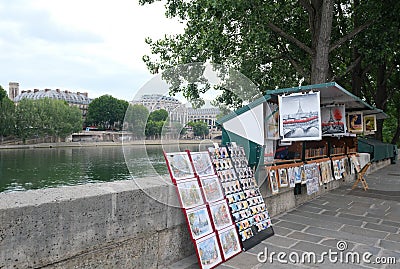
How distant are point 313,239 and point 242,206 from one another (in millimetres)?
1094

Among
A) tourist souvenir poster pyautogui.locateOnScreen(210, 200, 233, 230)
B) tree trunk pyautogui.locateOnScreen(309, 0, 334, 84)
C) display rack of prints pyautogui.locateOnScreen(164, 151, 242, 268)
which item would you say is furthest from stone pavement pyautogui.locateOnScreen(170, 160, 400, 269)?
tree trunk pyautogui.locateOnScreen(309, 0, 334, 84)

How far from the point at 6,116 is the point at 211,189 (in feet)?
197

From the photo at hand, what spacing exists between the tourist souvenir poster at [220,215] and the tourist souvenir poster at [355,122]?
199 inches

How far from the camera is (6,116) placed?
54.2 m

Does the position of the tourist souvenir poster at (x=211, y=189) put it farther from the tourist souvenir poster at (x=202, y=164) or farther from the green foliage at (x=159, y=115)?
the green foliage at (x=159, y=115)

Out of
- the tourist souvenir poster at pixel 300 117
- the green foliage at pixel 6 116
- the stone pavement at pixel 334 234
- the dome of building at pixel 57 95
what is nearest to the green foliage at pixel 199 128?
the stone pavement at pixel 334 234

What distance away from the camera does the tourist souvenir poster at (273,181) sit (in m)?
4.77

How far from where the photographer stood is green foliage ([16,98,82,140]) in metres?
57.6

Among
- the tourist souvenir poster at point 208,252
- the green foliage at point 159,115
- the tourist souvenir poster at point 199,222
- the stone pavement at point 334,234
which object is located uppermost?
the green foliage at point 159,115

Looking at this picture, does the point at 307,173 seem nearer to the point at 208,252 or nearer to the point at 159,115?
the point at 208,252

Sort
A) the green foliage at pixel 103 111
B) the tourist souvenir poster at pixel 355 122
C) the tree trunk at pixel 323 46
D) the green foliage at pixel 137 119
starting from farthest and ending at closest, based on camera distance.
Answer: the green foliage at pixel 103 111 → the tree trunk at pixel 323 46 → the tourist souvenir poster at pixel 355 122 → the green foliage at pixel 137 119

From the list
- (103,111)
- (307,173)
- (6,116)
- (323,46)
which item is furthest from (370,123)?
(103,111)

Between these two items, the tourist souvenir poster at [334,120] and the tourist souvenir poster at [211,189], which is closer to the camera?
the tourist souvenir poster at [211,189]

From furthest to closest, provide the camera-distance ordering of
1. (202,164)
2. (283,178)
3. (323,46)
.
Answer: (323,46), (283,178), (202,164)
